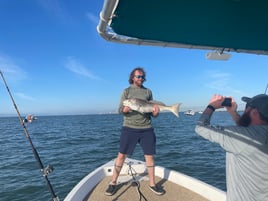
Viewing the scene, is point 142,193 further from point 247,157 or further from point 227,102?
point 247,157

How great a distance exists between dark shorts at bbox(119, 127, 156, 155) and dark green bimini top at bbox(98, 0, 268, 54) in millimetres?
2393

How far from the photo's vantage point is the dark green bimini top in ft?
5.99

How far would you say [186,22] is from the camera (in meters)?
2.10

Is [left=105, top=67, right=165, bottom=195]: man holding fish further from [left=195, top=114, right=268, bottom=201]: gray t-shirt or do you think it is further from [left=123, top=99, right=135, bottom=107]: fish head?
[left=195, top=114, right=268, bottom=201]: gray t-shirt

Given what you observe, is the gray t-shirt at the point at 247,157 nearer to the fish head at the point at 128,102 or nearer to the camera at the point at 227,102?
the camera at the point at 227,102

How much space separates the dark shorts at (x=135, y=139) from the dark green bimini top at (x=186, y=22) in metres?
2.39

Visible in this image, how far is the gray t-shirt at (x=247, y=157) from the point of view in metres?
2.00

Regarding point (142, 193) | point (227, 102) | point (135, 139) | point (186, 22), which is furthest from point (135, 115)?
point (186, 22)

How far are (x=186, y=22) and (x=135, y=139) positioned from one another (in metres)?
2.93

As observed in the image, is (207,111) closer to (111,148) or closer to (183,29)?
(183,29)

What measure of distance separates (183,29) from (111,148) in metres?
16.5

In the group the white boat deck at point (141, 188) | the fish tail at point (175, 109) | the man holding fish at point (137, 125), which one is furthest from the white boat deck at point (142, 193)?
the fish tail at point (175, 109)

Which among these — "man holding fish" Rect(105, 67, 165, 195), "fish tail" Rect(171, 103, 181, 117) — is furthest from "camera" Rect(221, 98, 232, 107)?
"fish tail" Rect(171, 103, 181, 117)

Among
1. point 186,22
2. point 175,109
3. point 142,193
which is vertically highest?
point 186,22
